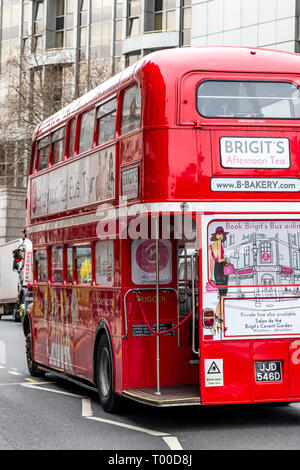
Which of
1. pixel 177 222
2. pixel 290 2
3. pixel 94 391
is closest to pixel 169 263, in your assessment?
pixel 177 222

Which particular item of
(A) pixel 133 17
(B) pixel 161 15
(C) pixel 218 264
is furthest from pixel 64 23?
(C) pixel 218 264

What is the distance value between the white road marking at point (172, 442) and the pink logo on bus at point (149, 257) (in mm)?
2331

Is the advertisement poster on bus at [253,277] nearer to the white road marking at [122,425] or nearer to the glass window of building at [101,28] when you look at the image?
the white road marking at [122,425]

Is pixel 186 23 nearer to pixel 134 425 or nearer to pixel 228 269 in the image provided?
pixel 228 269

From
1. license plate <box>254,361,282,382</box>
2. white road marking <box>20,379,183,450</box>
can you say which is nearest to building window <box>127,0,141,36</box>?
white road marking <box>20,379,183,450</box>

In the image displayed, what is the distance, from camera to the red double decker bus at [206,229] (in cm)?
1033

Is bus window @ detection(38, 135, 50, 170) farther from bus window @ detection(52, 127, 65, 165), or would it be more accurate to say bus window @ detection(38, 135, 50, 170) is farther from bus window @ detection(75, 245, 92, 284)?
bus window @ detection(75, 245, 92, 284)

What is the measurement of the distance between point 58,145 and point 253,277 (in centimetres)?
558

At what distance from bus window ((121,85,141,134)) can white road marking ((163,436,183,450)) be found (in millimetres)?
3533

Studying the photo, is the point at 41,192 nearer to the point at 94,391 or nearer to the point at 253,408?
the point at 94,391

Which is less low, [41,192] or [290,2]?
[290,2]

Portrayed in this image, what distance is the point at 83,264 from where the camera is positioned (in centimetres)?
1344

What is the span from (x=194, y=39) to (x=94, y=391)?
99.3ft

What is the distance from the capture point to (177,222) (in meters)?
11.2
